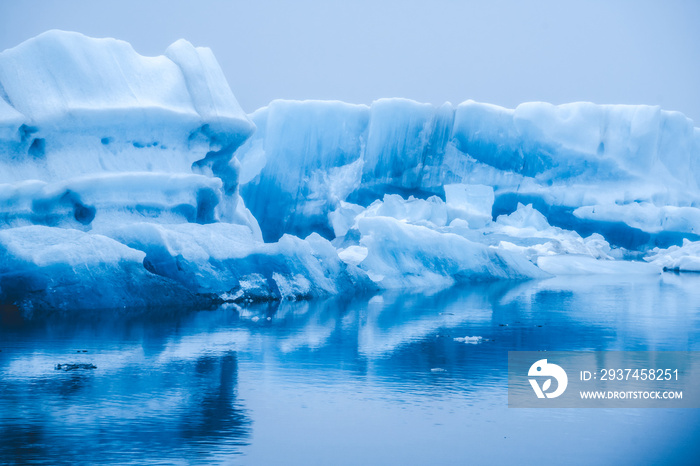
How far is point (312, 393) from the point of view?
5.78m

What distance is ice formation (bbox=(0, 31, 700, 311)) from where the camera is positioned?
34.7ft

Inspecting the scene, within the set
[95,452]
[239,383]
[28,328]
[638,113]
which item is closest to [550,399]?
[239,383]

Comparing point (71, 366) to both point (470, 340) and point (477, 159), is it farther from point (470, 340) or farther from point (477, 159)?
point (477, 159)

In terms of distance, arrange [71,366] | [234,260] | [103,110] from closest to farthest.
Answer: [71,366]
[234,260]
[103,110]

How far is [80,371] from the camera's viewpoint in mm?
6387

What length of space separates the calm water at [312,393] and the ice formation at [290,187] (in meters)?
0.96

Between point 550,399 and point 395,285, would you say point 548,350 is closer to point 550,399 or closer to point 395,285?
point 550,399

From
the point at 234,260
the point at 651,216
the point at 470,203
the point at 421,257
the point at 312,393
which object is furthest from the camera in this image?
the point at 470,203

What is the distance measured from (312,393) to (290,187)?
47.4 ft

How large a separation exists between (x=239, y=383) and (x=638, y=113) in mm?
17125

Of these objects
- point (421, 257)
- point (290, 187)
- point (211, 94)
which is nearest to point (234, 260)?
point (211, 94)

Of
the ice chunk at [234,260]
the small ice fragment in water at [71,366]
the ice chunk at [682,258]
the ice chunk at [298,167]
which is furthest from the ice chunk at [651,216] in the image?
the small ice fragment in water at [71,366]

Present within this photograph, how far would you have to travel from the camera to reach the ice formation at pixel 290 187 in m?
10.6

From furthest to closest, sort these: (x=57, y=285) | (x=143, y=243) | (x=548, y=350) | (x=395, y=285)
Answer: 1. (x=395, y=285)
2. (x=143, y=243)
3. (x=57, y=285)
4. (x=548, y=350)
